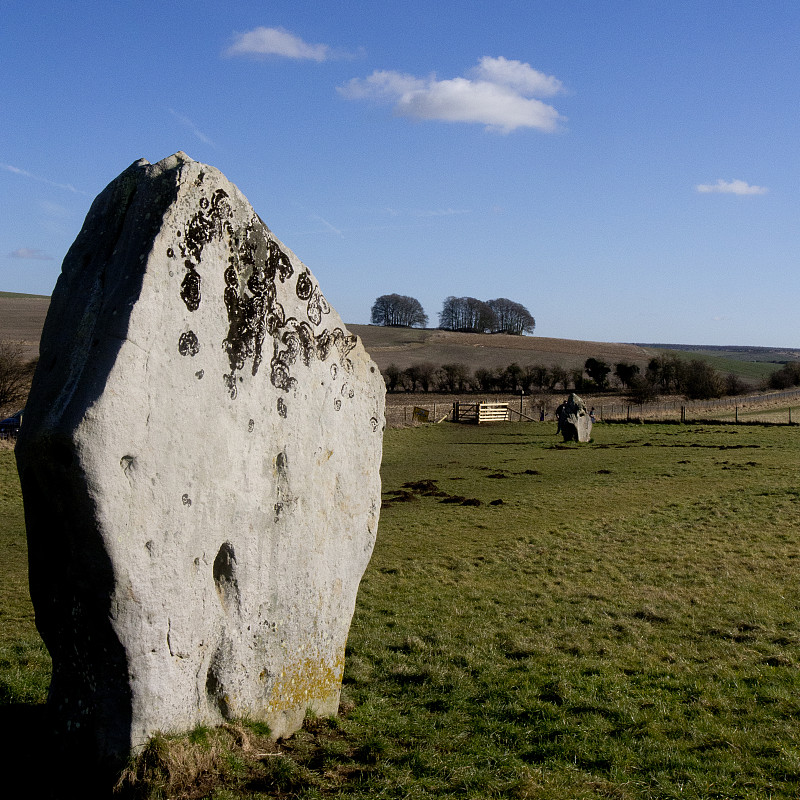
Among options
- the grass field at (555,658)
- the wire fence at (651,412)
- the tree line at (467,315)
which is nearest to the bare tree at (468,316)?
the tree line at (467,315)

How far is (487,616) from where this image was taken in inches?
411

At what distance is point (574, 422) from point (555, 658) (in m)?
28.0

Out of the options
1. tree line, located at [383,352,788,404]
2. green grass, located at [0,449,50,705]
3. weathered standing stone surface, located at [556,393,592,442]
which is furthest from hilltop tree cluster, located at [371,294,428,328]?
green grass, located at [0,449,50,705]

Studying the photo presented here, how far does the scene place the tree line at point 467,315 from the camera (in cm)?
12394

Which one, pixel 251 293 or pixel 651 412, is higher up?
pixel 251 293

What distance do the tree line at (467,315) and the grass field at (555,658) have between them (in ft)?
343

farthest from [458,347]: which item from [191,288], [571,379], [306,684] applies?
[191,288]

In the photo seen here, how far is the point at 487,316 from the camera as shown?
124 metres

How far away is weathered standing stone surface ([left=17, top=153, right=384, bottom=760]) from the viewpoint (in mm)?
4871

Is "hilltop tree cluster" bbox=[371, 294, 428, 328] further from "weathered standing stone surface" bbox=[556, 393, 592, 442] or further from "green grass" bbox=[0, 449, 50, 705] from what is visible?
"green grass" bbox=[0, 449, 50, 705]

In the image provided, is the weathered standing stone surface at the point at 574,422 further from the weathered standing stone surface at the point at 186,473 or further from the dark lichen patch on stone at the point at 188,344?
the dark lichen patch on stone at the point at 188,344

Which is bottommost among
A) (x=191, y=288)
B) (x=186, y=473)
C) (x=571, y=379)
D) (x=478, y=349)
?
(x=186, y=473)

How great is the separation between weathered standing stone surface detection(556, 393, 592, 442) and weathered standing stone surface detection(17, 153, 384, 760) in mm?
30381

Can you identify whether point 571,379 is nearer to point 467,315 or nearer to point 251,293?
point 467,315
